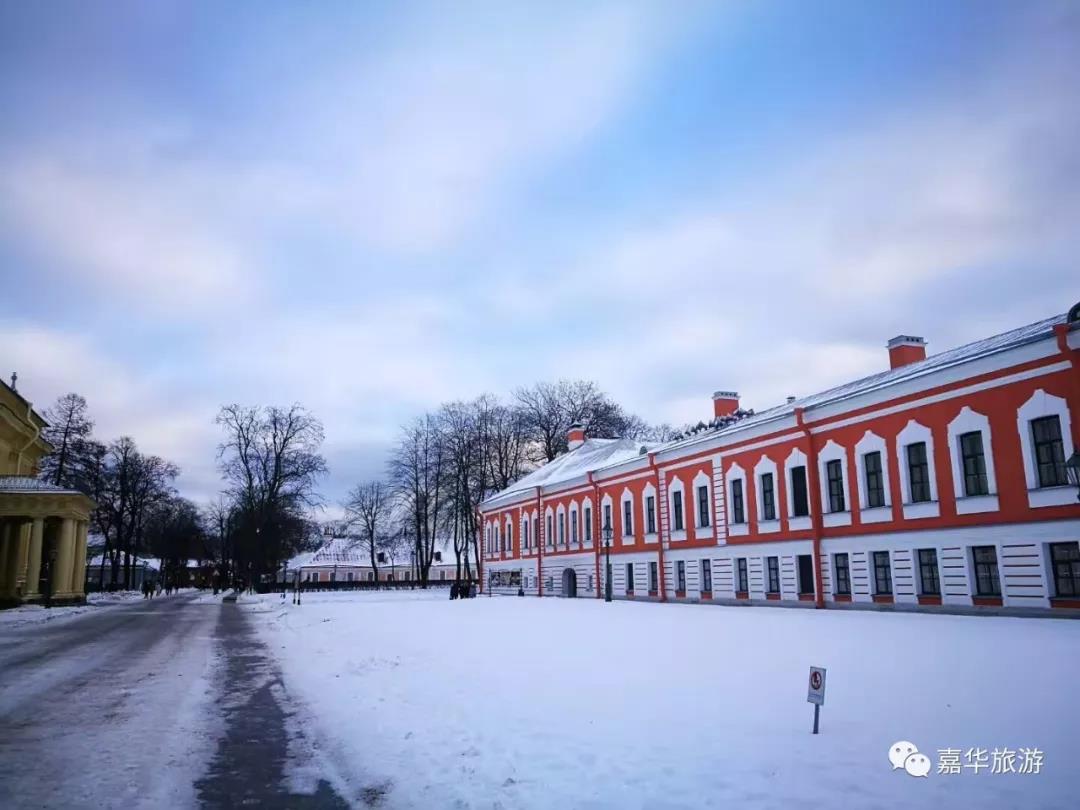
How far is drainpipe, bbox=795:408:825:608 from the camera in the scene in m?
28.8

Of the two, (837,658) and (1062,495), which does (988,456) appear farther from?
(837,658)

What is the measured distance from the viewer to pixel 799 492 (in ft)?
101

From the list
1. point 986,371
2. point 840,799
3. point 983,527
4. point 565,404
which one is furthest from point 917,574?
point 565,404

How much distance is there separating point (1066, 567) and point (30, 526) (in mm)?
48425

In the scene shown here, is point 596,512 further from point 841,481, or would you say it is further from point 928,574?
point 928,574

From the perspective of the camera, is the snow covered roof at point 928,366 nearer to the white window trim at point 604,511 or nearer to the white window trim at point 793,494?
the white window trim at point 793,494

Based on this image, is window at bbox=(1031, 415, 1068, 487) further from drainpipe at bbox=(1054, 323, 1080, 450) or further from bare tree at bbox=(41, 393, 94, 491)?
bare tree at bbox=(41, 393, 94, 491)

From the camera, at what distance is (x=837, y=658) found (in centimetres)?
1330

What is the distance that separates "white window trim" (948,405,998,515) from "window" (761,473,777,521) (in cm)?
871

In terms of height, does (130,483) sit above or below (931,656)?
above

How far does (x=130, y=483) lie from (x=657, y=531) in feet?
159

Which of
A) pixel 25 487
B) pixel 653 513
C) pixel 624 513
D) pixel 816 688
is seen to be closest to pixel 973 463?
pixel 653 513

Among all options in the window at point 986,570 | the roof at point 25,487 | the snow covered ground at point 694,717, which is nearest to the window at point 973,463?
the window at point 986,570

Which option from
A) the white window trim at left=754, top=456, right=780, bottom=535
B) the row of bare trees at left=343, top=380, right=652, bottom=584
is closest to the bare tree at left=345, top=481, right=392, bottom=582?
the row of bare trees at left=343, top=380, right=652, bottom=584
